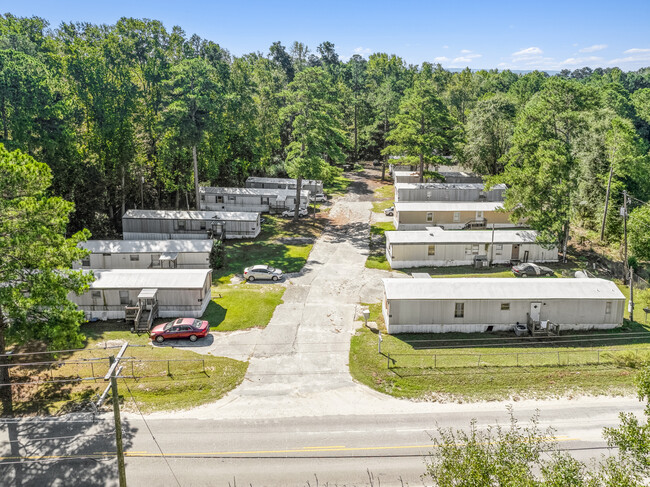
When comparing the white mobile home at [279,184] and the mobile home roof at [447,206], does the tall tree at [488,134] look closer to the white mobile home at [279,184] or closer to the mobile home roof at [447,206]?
the mobile home roof at [447,206]

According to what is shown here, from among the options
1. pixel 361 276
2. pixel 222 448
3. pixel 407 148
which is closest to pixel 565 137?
pixel 407 148

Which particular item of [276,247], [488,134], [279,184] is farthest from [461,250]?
[279,184]

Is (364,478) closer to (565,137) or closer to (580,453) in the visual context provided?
(580,453)

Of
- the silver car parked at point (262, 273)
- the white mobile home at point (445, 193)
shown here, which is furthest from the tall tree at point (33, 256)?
the white mobile home at point (445, 193)

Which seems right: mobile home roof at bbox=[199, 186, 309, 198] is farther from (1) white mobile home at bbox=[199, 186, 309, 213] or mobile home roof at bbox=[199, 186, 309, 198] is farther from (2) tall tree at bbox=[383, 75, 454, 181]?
(2) tall tree at bbox=[383, 75, 454, 181]

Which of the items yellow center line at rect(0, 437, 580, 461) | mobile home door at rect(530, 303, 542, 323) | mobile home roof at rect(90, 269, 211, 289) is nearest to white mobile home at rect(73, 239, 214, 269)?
mobile home roof at rect(90, 269, 211, 289)

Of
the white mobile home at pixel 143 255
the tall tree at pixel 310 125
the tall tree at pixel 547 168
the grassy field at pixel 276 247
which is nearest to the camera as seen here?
the white mobile home at pixel 143 255

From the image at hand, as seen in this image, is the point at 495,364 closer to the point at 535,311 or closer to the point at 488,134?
the point at 535,311
